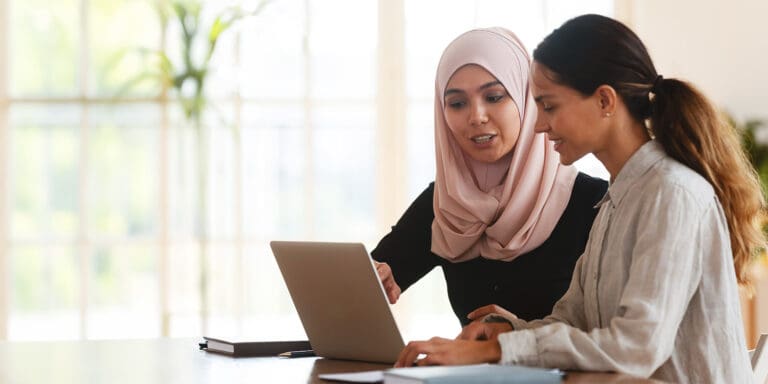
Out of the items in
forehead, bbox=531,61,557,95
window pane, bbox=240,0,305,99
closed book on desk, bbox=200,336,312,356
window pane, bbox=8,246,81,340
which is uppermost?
window pane, bbox=240,0,305,99

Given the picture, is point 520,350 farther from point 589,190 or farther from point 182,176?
point 182,176

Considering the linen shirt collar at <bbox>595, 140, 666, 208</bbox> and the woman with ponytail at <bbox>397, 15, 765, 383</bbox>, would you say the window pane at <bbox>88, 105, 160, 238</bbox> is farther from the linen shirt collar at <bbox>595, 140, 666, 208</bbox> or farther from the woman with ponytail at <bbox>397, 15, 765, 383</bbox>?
the linen shirt collar at <bbox>595, 140, 666, 208</bbox>

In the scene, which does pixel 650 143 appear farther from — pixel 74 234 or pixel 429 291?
pixel 74 234

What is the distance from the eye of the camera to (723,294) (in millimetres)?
1774

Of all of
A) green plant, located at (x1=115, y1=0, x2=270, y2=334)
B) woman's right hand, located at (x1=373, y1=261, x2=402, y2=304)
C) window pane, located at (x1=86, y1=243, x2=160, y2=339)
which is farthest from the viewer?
window pane, located at (x1=86, y1=243, x2=160, y2=339)

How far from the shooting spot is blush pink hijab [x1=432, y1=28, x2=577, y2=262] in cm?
253

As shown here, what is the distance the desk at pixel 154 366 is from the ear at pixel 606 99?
47 centimetres

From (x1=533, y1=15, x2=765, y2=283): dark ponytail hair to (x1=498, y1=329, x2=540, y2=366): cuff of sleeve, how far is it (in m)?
0.43

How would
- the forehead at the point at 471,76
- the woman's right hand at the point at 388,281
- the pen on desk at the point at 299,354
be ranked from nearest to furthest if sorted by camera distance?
the pen on desk at the point at 299,354, the woman's right hand at the point at 388,281, the forehead at the point at 471,76

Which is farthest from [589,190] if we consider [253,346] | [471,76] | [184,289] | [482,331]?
[184,289]

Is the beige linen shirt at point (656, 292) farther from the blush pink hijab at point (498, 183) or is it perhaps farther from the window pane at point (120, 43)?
the window pane at point (120, 43)

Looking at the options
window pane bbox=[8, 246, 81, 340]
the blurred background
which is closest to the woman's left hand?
the blurred background

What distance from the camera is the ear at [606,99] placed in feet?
6.12

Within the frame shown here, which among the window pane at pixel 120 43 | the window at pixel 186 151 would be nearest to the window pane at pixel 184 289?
the window at pixel 186 151
